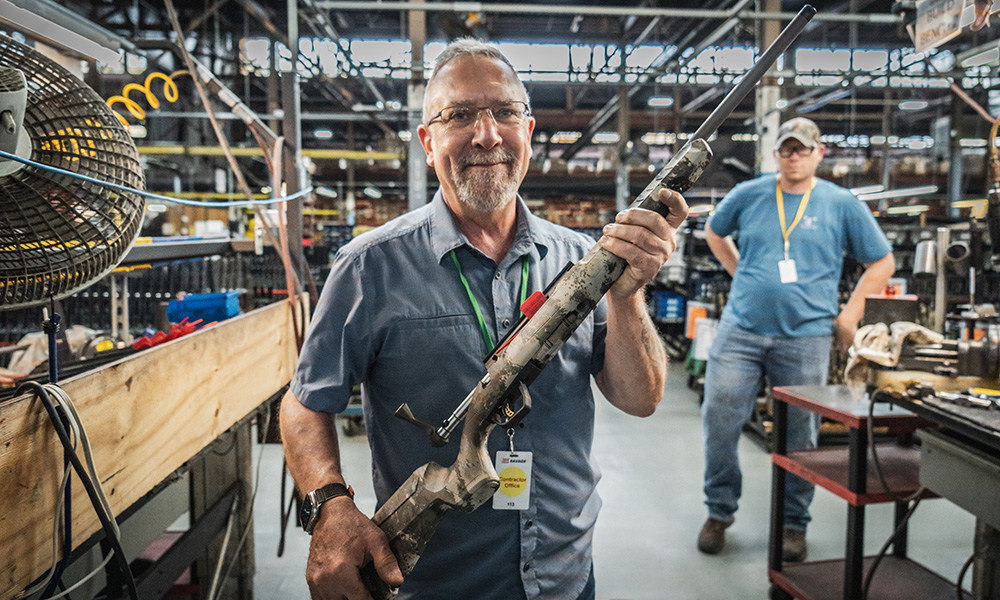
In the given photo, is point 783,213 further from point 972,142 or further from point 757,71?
point 972,142

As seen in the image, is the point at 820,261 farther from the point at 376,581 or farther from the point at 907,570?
the point at 376,581

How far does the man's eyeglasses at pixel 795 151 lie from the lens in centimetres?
250

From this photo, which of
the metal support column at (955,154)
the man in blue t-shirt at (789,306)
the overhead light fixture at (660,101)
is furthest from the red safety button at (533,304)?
the metal support column at (955,154)

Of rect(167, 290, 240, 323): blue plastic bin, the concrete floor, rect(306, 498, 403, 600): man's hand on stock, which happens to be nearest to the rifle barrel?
rect(306, 498, 403, 600): man's hand on stock

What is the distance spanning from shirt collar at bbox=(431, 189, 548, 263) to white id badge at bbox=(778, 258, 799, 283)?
165 cm

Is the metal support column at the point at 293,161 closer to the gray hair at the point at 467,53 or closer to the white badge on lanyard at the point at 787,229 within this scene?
the gray hair at the point at 467,53

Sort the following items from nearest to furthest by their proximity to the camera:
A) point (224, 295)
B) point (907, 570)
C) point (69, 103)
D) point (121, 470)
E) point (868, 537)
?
1. point (69, 103)
2. point (121, 470)
3. point (224, 295)
4. point (907, 570)
5. point (868, 537)

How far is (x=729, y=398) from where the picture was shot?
8.44 feet

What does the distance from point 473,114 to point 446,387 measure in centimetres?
53

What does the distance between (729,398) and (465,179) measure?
1.89 metres

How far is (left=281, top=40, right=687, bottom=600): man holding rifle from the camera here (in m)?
1.12

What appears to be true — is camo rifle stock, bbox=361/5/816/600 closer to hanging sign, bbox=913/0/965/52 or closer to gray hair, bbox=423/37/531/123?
gray hair, bbox=423/37/531/123

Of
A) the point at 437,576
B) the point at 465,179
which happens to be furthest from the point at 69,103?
the point at 437,576

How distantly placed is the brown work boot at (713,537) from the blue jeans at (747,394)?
1.3 inches
